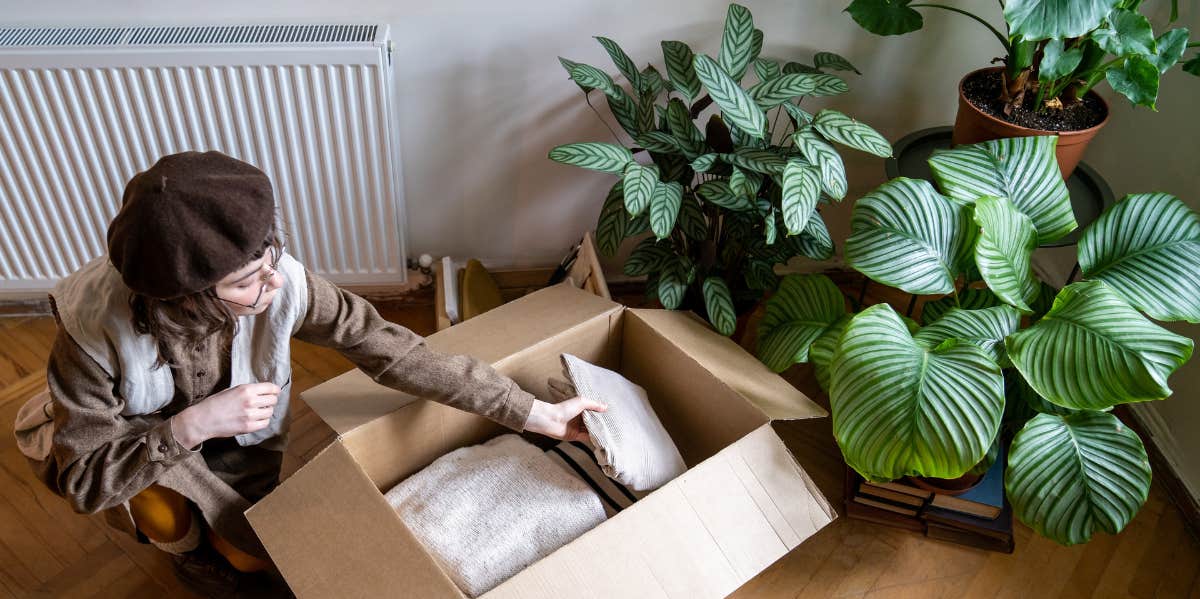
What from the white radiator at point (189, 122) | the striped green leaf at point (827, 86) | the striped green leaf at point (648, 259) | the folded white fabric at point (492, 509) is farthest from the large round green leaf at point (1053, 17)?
the white radiator at point (189, 122)

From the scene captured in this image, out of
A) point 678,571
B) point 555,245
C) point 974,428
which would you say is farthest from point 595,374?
point 555,245

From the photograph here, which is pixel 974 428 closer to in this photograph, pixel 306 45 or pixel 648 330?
pixel 648 330

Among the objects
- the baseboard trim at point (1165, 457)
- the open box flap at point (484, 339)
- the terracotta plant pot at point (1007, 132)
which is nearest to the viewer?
the open box flap at point (484, 339)

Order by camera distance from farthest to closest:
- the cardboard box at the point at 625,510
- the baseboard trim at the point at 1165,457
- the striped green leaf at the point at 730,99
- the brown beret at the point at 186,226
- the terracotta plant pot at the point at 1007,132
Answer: the baseboard trim at the point at 1165,457
the terracotta plant pot at the point at 1007,132
the striped green leaf at the point at 730,99
the cardboard box at the point at 625,510
the brown beret at the point at 186,226

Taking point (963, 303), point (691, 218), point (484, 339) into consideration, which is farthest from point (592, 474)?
point (963, 303)

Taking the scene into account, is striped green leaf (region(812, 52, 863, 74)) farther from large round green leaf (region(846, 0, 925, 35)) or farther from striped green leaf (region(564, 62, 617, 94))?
striped green leaf (region(564, 62, 617, 94))

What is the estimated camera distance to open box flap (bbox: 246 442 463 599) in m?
1.12

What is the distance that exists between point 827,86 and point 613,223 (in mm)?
472

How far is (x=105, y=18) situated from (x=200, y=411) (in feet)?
3.22

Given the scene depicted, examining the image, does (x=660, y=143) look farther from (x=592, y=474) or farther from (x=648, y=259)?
(x=592, y=474)

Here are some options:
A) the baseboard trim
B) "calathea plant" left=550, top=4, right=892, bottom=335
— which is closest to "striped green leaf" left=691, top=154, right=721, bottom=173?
"calathea plant" left=550, top=4, right=892, bottom=335

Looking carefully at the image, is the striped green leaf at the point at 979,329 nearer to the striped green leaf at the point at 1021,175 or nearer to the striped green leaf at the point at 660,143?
the striped green leaf at the point at 1021,175

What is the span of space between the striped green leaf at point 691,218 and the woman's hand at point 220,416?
0.88 meters

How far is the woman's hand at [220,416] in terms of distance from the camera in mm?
1133
